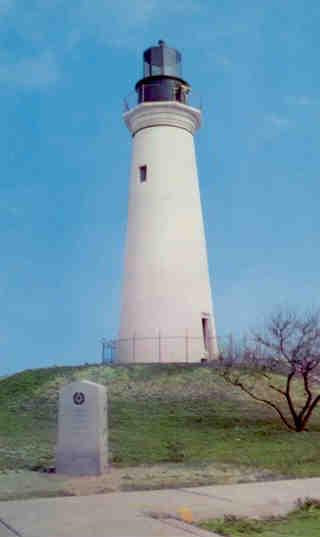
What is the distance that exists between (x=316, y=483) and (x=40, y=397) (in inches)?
564

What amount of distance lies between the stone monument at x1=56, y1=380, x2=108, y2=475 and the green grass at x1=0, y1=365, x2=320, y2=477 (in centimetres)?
77

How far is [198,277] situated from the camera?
29.2m

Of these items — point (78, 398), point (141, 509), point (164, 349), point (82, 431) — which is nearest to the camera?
point (141, 509)

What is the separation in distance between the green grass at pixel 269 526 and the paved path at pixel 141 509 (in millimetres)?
318

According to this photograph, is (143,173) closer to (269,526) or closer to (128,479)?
(128,479)

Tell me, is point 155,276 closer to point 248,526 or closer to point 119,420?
point 119,420

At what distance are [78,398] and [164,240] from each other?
1602 cm

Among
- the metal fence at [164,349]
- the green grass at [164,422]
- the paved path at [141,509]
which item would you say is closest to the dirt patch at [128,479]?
the green grass at [164,422]

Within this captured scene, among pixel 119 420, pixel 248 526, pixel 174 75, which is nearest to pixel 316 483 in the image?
pixel 248 526

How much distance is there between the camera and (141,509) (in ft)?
26.3

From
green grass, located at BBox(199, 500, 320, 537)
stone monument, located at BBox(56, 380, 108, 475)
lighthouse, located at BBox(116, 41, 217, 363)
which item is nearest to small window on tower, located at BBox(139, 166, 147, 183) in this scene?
lighthouse, located at BBox(116, 41, 217, 363)

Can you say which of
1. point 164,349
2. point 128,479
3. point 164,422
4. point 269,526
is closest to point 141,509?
point 269,526

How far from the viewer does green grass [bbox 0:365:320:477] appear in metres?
14.3

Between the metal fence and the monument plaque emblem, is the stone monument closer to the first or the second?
the monument plaque emblem
